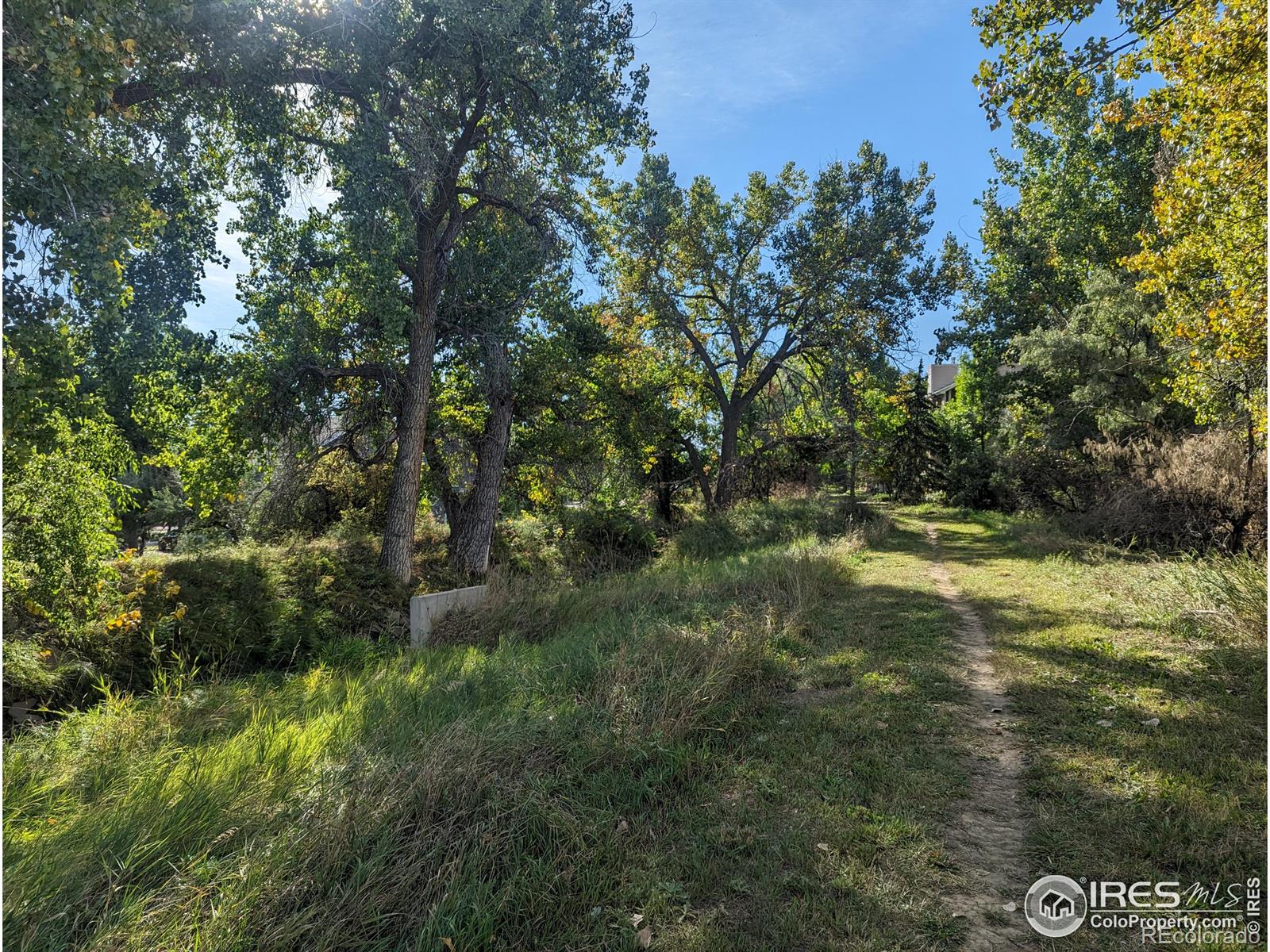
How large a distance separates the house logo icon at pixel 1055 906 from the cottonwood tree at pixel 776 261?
18.5 metres

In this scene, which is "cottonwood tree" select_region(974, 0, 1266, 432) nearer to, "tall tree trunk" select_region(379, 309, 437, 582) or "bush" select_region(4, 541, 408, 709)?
"tall tree trunk" select_region(379, 309, 437, 582)

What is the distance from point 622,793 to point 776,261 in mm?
20152

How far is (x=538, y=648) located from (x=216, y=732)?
3.26 metres

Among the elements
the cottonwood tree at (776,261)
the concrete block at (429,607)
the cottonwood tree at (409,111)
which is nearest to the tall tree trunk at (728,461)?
the cottonwood tree at (776,261)

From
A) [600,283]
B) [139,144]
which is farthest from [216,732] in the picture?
[600,283]

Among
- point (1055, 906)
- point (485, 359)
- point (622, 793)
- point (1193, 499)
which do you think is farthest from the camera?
point (485, 359)

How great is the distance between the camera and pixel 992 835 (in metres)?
3.43

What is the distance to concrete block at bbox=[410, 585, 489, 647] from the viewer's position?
373 inches

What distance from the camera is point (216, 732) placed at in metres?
4.89

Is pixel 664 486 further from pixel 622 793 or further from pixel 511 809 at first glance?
pixel 511 809

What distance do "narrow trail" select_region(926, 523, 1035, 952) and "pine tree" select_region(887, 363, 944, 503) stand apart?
2848 cm

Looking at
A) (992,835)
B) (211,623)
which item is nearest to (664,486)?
(211,623)

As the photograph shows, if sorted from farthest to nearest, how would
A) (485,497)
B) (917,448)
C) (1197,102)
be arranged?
1. (917,448)
2. (485,497)
3. (1197,102)

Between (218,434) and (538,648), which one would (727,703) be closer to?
(538,648)
